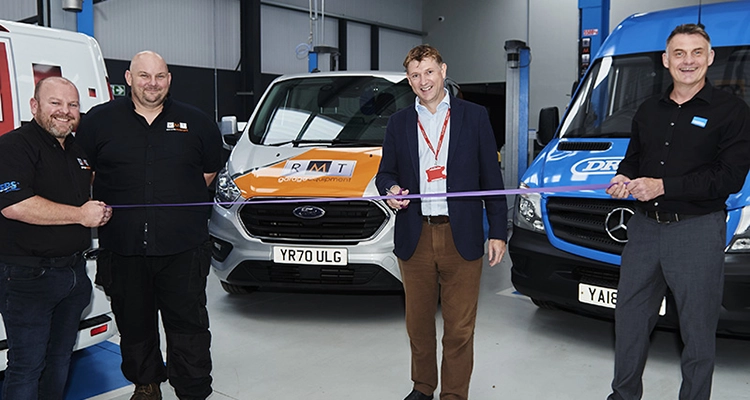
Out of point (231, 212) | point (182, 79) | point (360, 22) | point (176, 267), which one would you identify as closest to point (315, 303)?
point (231, 212)

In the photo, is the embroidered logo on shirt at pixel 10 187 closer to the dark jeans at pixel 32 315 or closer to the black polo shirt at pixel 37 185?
the black polo shirt at pixel 37 185

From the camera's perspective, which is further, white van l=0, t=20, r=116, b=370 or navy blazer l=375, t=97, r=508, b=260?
white van l=0, t=20, r=116, b=370

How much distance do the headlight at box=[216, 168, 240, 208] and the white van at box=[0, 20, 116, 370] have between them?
1.14 metres

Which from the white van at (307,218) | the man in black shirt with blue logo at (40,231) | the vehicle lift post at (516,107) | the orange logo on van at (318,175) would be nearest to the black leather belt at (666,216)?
the white van at (307,218)

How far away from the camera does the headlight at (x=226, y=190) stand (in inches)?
170

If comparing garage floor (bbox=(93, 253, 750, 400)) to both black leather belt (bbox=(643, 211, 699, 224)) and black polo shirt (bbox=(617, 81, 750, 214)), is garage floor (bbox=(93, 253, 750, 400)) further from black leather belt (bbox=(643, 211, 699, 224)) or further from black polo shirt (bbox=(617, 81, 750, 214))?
black polo shirt (bbox=(617, 81, 750, 214))

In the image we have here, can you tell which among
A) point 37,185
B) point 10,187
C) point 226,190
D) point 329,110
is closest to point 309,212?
point 226,190

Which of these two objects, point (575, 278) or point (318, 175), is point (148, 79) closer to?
point (318, 175)

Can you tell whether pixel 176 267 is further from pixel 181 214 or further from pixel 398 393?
pixel 398 393

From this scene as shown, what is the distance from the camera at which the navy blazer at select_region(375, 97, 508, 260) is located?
2.78m

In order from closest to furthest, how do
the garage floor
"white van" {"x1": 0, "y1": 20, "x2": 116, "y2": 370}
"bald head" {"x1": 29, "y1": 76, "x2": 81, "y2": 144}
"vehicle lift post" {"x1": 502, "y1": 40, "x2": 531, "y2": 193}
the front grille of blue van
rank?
"bald head" {"x1": 29, "y1": 76, "x2": 81, "y2": 144}
"white van" {"x1": 0, "y1": 20, "x2": 116, "y2": 370}
the garage floor
the front grille of blue van
"vehicle lift post" {"x1": 502, "y1": 40, "x2": 531, "y2": 193}

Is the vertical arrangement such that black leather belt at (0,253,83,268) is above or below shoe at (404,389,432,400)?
above

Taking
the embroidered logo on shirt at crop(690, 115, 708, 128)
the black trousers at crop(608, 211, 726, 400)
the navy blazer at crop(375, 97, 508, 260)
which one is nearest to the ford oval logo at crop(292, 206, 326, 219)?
the navy blazer at crop(375, 97, 508, 260)

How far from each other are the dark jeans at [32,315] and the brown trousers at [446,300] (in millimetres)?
1357
